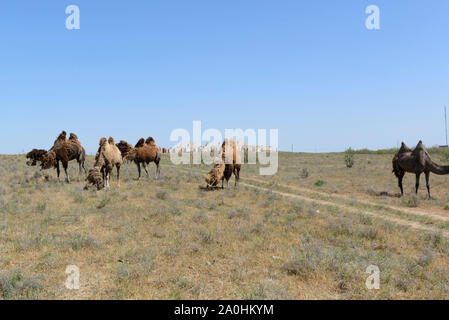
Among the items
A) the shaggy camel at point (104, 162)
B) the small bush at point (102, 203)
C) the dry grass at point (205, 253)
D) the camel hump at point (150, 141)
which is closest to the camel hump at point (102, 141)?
the shaggy camel at point (104, 162)

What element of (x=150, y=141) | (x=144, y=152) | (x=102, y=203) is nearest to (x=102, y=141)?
(x=144, y=152)

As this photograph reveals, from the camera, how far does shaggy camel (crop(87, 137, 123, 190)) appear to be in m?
14.0

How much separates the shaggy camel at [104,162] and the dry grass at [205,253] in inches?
95.4

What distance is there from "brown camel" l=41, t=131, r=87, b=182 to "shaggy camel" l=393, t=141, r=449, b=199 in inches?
808

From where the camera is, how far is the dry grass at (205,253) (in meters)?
5.02

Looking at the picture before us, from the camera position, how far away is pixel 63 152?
1752cm

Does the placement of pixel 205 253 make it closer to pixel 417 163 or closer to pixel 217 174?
pixel 217 174

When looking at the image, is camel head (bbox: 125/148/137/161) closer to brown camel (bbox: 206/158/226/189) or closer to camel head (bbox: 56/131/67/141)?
camel head (bbox: 56/131/67/141)

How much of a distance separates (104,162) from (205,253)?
33.3ft

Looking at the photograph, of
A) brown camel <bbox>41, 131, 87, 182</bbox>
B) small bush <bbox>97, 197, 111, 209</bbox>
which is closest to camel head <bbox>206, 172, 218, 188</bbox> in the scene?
small bush <bbox>97, 197, 111, 209</bbox>

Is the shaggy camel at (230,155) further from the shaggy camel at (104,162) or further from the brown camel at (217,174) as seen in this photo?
the shaggy camel at (104,162)

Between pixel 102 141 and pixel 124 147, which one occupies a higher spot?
pixel 102 141
